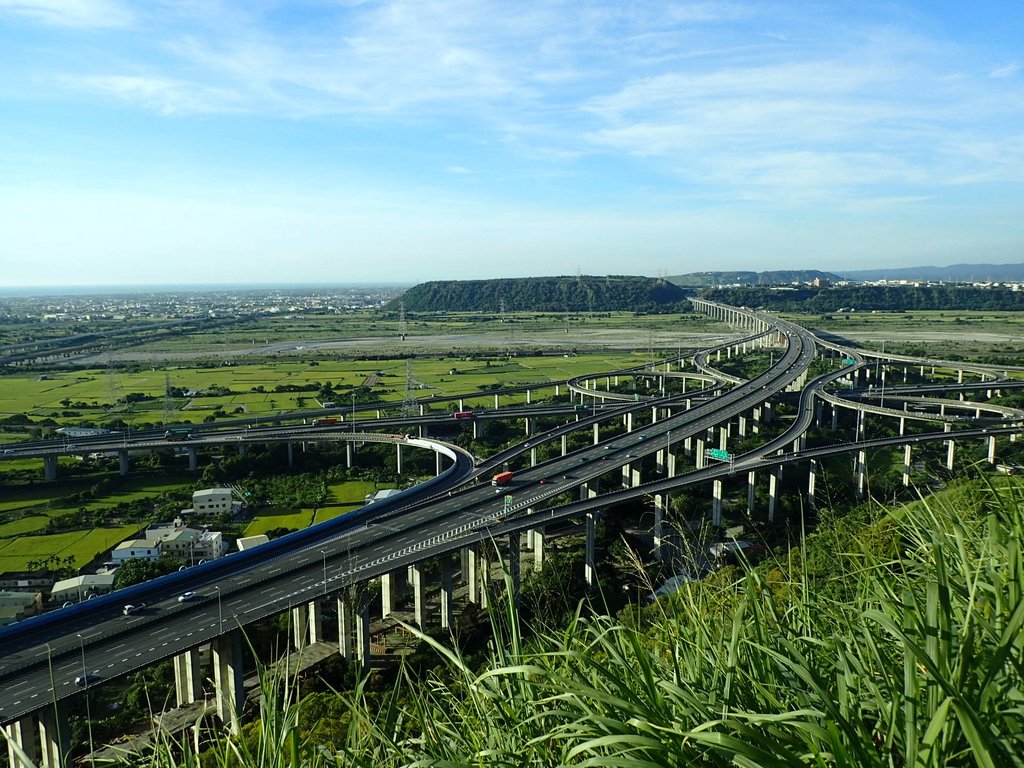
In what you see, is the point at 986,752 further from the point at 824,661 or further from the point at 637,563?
the point at 637,563

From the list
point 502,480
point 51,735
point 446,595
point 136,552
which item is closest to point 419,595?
point 446,595

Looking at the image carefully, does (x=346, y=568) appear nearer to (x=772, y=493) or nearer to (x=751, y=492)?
(x=751, y=492)

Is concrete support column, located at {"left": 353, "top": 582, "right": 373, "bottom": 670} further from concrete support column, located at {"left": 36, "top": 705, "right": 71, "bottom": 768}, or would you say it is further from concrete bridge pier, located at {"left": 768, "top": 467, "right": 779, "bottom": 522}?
concrete bridge pier, located at {"left": 768, "top": 467, "right": 779, "bottom": 522}

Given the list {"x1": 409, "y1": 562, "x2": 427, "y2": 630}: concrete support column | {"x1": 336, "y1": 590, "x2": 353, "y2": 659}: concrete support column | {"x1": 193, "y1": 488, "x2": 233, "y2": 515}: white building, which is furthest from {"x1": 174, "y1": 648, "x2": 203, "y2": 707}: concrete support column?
{"x1": 193, "y1": 488, "x2": 233, "y2": 515}: white building

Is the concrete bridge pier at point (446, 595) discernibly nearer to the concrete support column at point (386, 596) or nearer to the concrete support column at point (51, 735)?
the concrete support column at point (386, 596)

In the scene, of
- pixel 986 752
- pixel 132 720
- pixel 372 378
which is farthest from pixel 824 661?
pixel 372 378

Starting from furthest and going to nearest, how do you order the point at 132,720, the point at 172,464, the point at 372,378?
the point at 372,378 → the point at 172,464 → the point at 132,720

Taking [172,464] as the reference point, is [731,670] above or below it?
above
